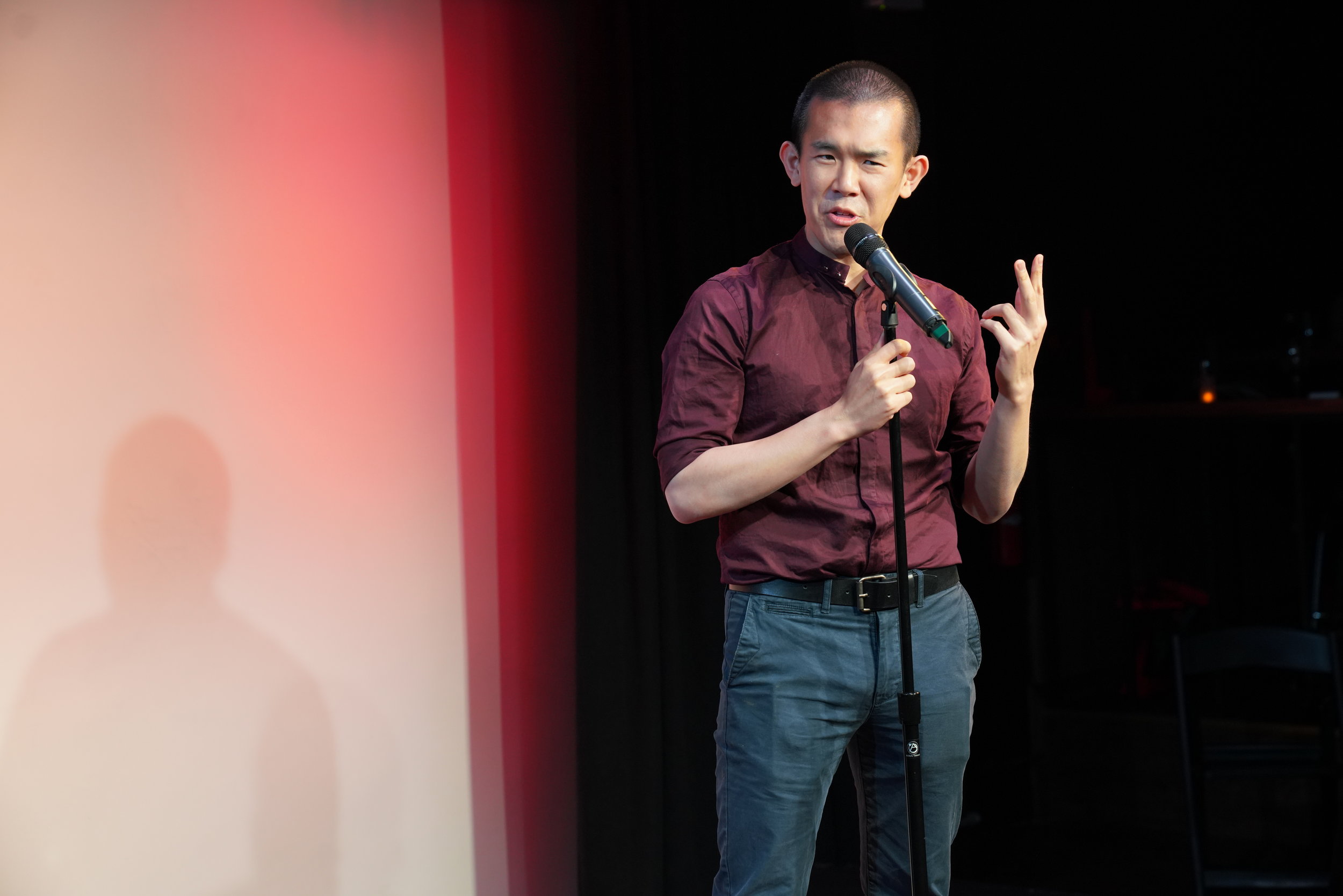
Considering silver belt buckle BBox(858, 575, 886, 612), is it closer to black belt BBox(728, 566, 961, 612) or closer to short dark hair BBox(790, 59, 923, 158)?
black belt BBox(728, 566, 961, 612)

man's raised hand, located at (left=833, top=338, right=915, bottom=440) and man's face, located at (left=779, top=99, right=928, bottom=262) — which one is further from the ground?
man's face, located at (left=779, top=99, right=928, bottom=262)

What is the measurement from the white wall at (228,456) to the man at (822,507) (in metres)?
1.07

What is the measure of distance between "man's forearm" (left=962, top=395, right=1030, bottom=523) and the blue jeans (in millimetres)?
199

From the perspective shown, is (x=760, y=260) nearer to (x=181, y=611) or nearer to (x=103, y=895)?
(x=181, y=611)

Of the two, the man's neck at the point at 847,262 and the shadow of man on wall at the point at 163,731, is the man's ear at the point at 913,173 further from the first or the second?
the shadow of man on wall at the point at 163,731

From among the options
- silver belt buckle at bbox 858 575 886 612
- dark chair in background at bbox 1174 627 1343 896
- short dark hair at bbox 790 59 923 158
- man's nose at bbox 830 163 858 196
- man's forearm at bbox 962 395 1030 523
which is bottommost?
dark chair in background at bbox 1174 627 1343 896

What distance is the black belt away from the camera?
1.63m

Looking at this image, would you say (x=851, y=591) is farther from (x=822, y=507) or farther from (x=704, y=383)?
(x=704, y=383)

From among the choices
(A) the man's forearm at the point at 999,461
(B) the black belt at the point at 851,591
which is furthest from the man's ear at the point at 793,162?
(B) the black belt at the point at 851,591

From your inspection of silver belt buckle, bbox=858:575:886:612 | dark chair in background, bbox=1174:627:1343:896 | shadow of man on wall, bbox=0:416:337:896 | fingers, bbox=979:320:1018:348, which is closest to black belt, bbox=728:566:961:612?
silver belt buckle, bbox=858:575:886:612

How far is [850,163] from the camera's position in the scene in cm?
166

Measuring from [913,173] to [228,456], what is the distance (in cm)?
142

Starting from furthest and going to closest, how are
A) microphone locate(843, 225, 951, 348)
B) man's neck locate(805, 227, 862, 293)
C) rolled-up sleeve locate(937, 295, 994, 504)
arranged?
rolled-up sleeve locate(937, 295, 994, 504) < man's neck locate(805, 227, 862, 293) < microphone locate(843, 225, 951, 348)

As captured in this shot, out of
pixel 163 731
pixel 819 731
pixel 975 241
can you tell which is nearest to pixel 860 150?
pixel 819 731
